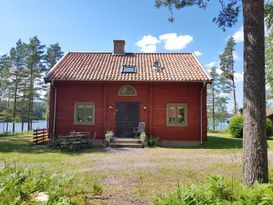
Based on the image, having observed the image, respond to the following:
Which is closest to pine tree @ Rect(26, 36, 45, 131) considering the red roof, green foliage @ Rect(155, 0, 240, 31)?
the red roof

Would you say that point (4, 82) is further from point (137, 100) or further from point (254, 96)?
point (254, 96)

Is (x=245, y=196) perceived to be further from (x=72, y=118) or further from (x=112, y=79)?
(x=72, y=118)

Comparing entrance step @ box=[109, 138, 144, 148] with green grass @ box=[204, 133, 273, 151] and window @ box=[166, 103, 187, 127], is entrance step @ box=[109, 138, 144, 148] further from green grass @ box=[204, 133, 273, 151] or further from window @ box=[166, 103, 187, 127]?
green grass @ box=[204, 133, 273, 151]

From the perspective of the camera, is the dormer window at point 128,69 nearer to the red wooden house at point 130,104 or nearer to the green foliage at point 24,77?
the red wooden house at point 130,104

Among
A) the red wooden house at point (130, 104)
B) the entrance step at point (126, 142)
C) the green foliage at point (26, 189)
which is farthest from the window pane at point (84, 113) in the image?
the green foliage at point (26, 189)

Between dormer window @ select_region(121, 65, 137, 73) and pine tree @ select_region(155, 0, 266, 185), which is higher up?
dormer window @ select_region(121, 65, 137, 73)

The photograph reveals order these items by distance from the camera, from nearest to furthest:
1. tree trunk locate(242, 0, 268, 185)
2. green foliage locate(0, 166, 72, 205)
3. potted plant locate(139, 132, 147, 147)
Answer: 1. green foliage locate(0, 166, 72, 205)
2. tree trunk locate(242, 0, 268, 185)
3. potted plant locate(139, 132, 147, 147)

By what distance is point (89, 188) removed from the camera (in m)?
5.88

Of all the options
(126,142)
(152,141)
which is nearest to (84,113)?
(126,142)

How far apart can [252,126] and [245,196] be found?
1529mm

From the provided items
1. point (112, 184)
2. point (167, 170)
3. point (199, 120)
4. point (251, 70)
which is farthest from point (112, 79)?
point (251, 70)

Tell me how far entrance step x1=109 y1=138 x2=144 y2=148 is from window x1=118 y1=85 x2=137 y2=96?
2746mm

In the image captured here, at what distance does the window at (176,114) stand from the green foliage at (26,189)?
34.6ft

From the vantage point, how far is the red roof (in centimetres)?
1505
